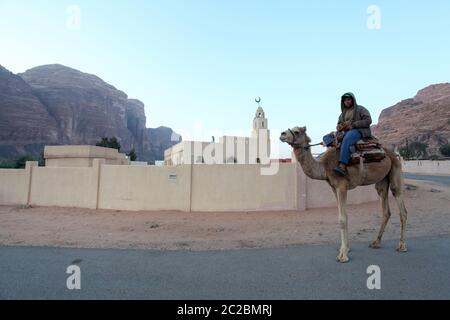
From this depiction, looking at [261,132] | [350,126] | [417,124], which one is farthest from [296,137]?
[417,124]

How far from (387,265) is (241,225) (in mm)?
5881

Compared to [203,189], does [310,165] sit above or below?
above

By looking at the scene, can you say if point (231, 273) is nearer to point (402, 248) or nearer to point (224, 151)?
point (402, 248)

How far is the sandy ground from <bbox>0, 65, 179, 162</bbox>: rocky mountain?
246ft

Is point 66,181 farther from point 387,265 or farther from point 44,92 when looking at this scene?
point 44,92

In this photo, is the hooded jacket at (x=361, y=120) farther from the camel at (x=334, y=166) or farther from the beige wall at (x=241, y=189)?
the beige wall at (x=241, y=189)

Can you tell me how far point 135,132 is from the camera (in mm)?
136375

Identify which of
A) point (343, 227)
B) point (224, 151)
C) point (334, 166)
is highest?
point (224, 151)

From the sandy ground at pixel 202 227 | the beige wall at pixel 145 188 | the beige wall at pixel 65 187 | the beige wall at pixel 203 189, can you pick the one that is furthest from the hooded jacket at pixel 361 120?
the beige wall at pixel 65 187

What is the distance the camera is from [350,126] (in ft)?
17.0

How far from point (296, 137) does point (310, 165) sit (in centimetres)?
58

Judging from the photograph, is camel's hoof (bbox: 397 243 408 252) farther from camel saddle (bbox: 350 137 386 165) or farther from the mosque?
the mosque

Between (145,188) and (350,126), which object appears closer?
(350,126)

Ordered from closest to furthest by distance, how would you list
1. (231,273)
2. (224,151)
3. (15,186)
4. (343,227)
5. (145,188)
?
1. (231,273)
2. (343,227)
3. (145,188)
4. (15,186)
5. (224,151)
